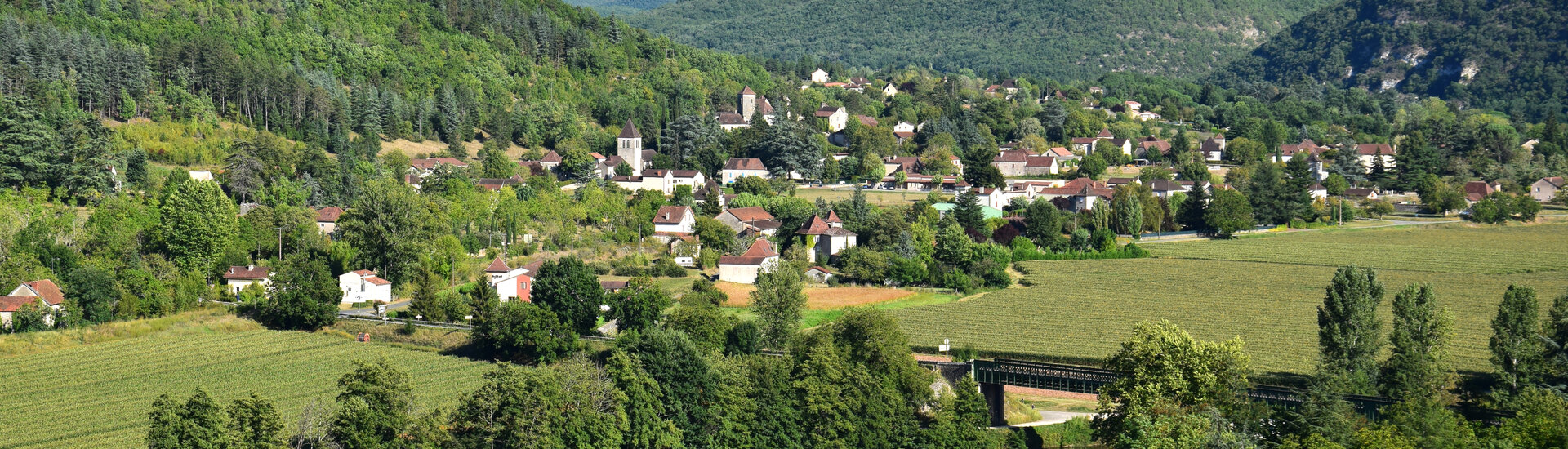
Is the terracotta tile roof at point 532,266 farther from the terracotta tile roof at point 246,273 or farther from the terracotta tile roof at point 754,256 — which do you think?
the terracotta tile roof at point 246,273

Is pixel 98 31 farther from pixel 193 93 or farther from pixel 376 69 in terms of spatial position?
pixel 376 69

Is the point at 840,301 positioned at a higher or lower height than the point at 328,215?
lower

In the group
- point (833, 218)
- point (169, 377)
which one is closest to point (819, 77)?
point (833, 218)

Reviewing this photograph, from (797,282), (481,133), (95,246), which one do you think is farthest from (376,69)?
(797,282)

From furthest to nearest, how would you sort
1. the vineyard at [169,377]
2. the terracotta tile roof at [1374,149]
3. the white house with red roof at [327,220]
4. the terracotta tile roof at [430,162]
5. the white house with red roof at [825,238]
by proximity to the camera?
the terracotta tile roof at [1374,149] → the terracotta tile roof at [430,162] → the white house with red roof at [825,238] → the white house with red roof at [327,220] → the vineyard at [169,377]

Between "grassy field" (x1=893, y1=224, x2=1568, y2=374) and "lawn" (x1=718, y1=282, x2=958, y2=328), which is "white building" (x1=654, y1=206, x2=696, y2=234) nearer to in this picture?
"lawn" (x1=718, y1=282, x2=958, y2=328)

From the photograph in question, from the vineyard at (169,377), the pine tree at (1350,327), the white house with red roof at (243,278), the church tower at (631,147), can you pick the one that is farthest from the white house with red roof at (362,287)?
the church tower at (631,147)

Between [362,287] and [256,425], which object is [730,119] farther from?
[256,425]

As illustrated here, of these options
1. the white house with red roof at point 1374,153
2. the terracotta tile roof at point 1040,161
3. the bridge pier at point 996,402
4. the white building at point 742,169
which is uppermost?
the white house with red roof at point 1374,153
